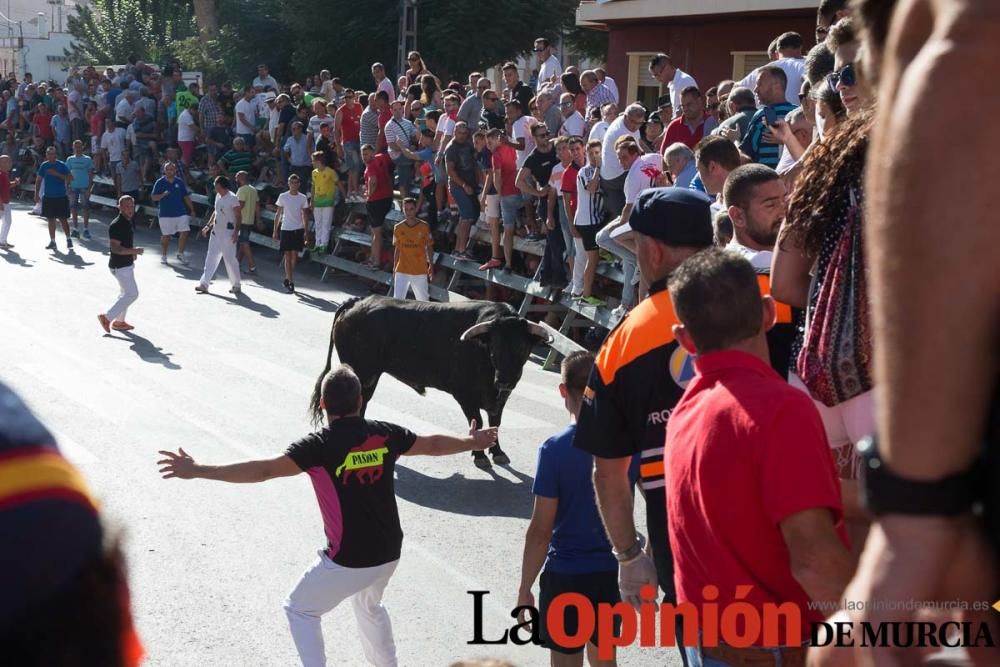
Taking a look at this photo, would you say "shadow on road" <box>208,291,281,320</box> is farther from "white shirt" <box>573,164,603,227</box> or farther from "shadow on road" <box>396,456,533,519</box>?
"shadow on road" <box>396,456,533,519</box>

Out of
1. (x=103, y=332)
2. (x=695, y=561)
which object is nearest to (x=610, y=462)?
(x=695, y=561)

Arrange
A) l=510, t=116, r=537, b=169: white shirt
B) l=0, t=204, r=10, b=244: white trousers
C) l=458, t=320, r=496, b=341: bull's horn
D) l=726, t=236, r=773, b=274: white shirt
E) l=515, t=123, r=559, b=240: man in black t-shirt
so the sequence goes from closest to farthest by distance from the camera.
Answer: l=726, t=236, r=773, b=274: white shirt, l=458, t=320, r=496, b=341: bull's horn, l=515, t=123, r=559, b=240: man in black t-shirt, l=510, t=116, r=537, b=169: white shirt, l=0, t=204, r=10, b=244: white trousers

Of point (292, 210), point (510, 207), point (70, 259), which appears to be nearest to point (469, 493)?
point (510, 207)

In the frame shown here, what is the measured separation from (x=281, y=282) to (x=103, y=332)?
5326 mm

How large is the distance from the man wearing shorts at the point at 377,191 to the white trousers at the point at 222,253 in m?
2.28

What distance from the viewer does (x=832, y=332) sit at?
305cm

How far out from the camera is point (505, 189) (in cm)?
1673

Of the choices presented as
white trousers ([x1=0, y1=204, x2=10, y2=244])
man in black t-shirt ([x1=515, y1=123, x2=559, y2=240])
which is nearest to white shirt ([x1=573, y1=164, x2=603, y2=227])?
man in black t-shirt ([x1=515, y1=123, x2=559, y2=240])

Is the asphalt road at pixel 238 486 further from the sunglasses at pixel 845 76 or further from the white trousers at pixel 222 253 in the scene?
the sunglasses at pixel 845 76

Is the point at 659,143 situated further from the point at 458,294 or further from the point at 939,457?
the point at 939,457

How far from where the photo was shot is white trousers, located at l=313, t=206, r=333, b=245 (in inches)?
840

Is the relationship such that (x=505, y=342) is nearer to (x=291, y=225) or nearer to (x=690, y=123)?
(x=690, y=123)

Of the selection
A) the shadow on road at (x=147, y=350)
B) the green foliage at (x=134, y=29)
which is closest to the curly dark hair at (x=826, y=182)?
the shadow on road at (x=147, y=350)

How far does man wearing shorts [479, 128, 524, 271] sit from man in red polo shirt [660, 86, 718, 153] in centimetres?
351
